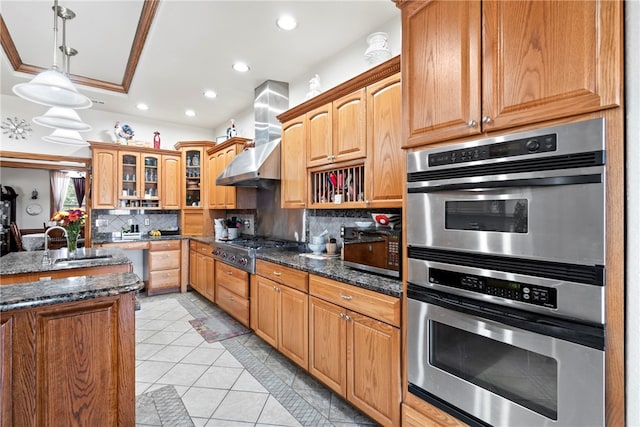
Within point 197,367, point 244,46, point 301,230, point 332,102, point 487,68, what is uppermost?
point 244,46

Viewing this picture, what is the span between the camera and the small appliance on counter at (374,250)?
1.83m

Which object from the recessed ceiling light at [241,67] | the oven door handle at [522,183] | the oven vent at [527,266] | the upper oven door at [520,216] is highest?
the recessed ceiling light at [241,67]

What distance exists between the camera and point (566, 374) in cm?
107

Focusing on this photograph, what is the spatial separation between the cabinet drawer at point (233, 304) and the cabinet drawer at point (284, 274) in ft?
1.75

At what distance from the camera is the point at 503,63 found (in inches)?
48.8

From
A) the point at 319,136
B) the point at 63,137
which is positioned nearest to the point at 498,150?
→ the point at 319,136

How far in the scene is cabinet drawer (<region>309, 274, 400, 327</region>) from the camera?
1.68 m

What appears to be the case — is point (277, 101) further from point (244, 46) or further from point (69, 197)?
point (69, 197)

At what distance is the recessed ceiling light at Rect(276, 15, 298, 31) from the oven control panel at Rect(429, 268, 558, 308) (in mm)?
2288

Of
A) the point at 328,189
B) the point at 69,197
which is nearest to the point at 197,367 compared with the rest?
the point at 328,189

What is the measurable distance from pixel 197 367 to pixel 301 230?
170 centimetres

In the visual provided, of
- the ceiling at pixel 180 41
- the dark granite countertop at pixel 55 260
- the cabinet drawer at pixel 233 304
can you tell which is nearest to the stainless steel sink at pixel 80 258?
the dark granite countertop at pixel 55 260

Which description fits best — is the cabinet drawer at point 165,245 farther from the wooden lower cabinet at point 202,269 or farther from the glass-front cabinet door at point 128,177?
the glass-front cabinet door at point 128,177

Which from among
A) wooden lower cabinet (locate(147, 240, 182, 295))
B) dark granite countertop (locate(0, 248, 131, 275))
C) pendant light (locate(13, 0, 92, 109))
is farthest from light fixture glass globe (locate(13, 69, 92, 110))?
wooden lower cabinet (locate(147, 240, 182, 295))
